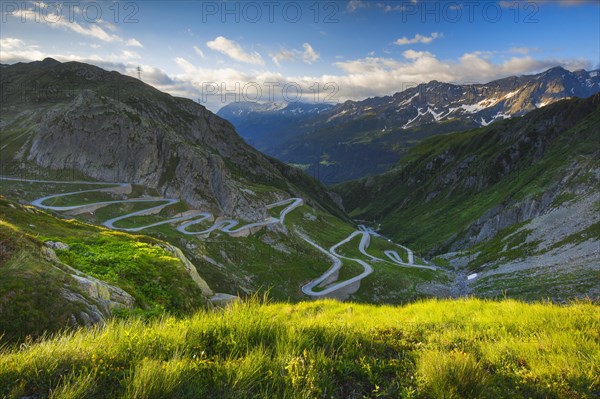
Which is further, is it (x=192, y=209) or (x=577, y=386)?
(x=192, y=209)

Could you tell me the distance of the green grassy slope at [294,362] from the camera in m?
4.72

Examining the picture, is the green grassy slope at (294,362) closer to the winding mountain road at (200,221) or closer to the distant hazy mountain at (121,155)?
the winding mountain road at (200,221)

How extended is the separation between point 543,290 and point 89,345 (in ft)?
230

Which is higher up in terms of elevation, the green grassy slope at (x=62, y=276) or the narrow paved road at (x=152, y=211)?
the green grassy slope at (x=62, y=276)

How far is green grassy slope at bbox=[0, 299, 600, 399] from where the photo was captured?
472 cm

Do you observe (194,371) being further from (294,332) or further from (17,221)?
(17,221)

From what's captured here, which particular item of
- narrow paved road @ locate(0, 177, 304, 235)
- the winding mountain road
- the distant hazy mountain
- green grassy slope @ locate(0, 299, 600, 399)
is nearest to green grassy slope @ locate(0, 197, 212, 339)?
green grassy slope @ locate(0, 299, 600, 399)

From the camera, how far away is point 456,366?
17.8 ft

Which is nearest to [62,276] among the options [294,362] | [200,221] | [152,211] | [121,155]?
[294,362]

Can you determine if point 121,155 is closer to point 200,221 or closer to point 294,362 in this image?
point 200,221

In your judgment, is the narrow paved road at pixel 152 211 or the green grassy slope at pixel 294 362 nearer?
the green grassy slope at pixel 294 362

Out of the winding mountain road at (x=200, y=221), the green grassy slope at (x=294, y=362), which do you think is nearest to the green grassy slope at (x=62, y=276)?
the green grassy slope at (x=294, y=362)

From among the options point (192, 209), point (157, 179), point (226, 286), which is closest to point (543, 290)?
point (226, 286)

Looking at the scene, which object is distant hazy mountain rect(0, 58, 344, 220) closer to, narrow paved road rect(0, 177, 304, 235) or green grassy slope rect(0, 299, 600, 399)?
narrow paved road rect(0, 177, 304, 235)
